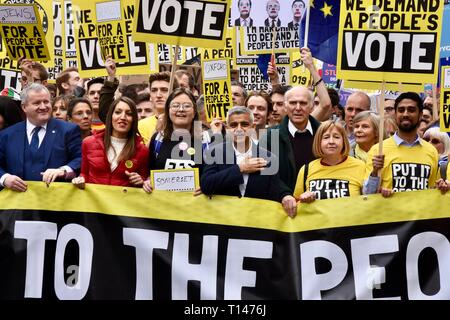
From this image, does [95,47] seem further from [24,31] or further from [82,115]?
[82,115]

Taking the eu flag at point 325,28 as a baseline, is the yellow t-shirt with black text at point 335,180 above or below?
below

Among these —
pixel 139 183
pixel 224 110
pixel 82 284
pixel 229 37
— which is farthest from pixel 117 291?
pixel 229 37

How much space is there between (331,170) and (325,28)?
650 cm

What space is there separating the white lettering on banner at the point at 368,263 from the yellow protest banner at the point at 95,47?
16.8 feet

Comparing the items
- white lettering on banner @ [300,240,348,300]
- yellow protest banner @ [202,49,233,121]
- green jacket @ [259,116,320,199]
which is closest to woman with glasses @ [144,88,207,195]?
green jacket @ [259,116,320,199]

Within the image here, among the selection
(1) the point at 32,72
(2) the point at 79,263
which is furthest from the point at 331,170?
(1) the point at 32,72

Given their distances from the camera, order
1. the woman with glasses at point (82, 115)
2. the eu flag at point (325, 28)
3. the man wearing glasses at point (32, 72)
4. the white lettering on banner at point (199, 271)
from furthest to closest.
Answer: the eu flag at point (325, 28)
the man wearing glasses at point (32, 72)
the woman with glasses at point (82, 115)
the white lettering on banner at point (199, 271)

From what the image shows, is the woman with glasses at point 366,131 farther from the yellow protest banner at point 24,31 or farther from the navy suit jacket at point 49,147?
the yellow protest banner at point 24,31

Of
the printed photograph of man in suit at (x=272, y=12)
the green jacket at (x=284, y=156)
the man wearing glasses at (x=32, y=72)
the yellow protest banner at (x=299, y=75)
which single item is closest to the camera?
the green jacket at (x=284, y=156)

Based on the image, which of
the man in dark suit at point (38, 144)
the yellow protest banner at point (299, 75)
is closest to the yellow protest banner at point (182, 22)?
the man in dark suit at point (38, 144)

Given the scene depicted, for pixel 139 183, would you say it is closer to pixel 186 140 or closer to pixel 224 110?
pixel 186 140

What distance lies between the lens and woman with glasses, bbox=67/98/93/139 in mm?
11102

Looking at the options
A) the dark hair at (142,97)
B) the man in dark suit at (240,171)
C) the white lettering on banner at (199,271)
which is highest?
the dark hair at (142,97)

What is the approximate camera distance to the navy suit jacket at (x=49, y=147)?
9234mm
